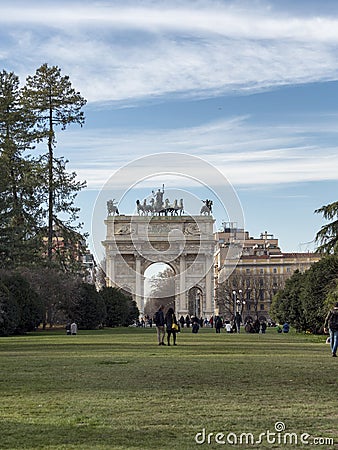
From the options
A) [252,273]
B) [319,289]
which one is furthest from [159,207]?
[319,289]

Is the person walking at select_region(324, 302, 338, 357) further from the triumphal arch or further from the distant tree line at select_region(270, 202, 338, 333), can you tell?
the triumphal arch

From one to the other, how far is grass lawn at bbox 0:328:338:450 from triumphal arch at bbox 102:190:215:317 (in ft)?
294

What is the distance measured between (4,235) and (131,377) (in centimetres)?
3106

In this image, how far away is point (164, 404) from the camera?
37.8 feet

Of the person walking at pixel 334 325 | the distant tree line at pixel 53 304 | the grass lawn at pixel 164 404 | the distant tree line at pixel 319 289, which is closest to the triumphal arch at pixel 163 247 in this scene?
the distant tree line at pixel 53 304

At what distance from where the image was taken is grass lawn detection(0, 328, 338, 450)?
29.7ft

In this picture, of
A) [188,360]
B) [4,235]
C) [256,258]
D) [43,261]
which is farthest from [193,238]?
[188,360]

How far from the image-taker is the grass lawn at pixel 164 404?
906 centimetres

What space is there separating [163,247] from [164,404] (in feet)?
324

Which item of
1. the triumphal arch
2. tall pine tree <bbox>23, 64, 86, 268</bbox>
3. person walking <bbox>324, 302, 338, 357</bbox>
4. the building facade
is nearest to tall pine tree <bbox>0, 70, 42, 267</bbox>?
tall pine tree <bbox>23, 64, 86, 268</bbox>

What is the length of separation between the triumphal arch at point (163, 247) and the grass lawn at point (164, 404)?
89.7 metres

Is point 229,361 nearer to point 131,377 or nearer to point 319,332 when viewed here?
point 131,377

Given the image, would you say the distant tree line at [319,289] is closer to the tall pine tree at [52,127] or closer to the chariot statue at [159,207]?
the tall pine tree at [52,127]

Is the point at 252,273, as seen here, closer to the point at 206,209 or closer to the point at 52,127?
A: the point at 206,209
